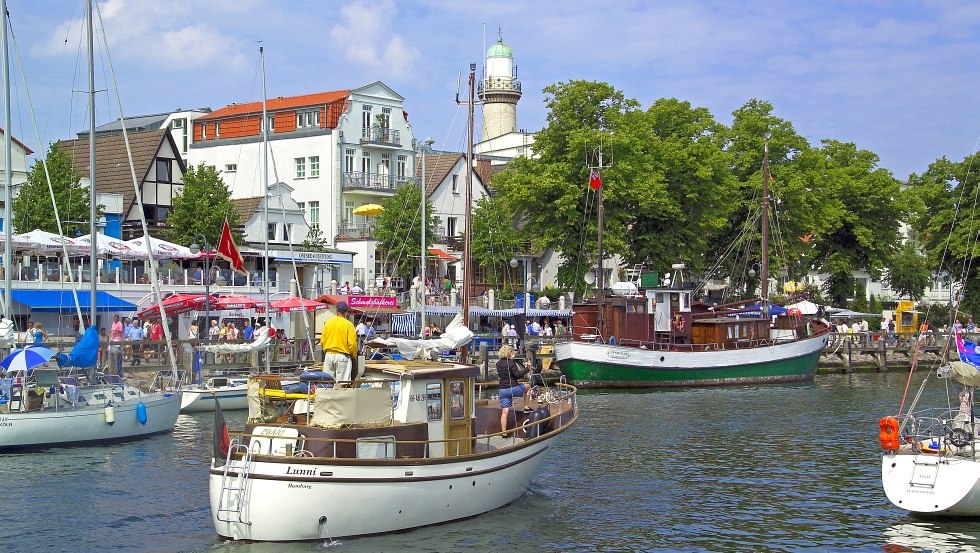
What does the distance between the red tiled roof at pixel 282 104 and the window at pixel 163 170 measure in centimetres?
976

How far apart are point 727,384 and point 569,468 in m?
27.3

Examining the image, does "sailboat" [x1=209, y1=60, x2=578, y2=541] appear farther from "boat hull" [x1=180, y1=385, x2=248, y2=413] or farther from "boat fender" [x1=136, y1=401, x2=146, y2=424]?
"boat hull" [x1=180, y1=385, x2=248, y2=413]

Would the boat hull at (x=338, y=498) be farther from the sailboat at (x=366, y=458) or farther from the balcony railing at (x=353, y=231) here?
→ the balcony railing at (x=353, y=231)

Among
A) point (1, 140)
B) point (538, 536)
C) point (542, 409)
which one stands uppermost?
point (1, 140)

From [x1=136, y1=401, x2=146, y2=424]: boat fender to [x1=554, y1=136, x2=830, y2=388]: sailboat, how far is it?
21.9 meters

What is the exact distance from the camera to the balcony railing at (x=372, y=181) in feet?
248

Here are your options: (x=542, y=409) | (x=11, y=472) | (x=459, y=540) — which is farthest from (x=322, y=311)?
(x=459, y=540)

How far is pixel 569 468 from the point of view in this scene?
1177 inches

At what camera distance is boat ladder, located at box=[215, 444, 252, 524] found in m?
20.4

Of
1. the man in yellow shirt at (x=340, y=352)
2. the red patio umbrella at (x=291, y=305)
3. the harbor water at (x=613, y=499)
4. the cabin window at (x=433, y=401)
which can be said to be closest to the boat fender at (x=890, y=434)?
the harbor water at (x=613, y=499)

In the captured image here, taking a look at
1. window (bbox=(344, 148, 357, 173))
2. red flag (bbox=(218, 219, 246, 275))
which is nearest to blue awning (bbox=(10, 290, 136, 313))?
red flag (bbox=(218, 219, 246, 275))

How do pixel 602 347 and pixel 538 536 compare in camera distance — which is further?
pixel 602 347

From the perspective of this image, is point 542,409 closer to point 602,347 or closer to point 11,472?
point 11,472

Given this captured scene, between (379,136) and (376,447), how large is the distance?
57048 mm
